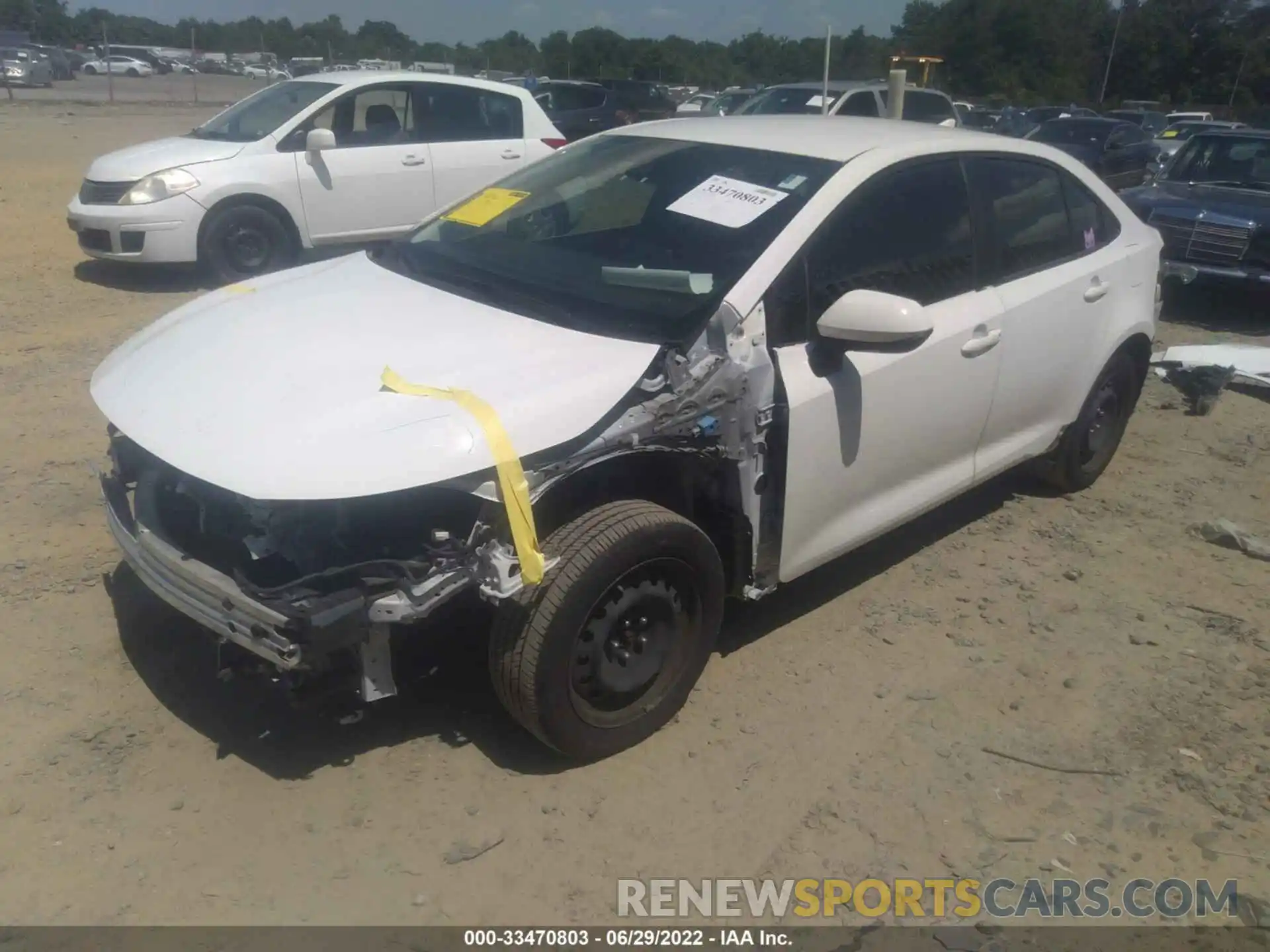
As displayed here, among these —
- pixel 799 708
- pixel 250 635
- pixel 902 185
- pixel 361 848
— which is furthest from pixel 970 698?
pixel 250 635

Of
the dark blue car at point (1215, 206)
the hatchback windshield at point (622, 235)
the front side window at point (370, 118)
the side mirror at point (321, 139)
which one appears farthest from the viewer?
the front side window at point (370, 118)

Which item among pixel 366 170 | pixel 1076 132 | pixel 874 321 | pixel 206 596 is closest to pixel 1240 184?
pixel 366 170

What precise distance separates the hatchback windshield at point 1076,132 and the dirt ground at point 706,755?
598 inches

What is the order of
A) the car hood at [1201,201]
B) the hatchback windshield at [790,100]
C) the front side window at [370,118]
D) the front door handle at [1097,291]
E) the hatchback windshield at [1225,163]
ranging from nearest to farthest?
the front door handle at [1097,291] → the car hood at [1201,201] → the front side window at [370,118] → the hatchback windshield at [1225,163] → the hatchback windshield at [790,100]

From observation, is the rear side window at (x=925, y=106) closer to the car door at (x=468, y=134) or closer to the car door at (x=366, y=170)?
the car door at (x=468, y=134)

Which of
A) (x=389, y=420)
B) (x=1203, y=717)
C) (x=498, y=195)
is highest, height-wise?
(x=498, y=195)

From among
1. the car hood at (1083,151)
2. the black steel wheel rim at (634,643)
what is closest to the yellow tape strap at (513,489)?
the black steel wheel rim at (634,643)

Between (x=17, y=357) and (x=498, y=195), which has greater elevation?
(x=498, y=195)

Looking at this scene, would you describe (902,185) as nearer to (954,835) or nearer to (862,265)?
(862,265)

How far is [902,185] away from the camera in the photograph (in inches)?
148

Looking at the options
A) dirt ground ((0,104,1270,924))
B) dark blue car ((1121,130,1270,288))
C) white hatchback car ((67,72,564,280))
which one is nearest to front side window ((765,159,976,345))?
dirt ground ((0,104,1270,924))

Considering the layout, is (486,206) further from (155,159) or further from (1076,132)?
(1076,132)

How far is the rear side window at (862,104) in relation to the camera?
13977mm

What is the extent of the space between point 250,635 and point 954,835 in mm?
1986
